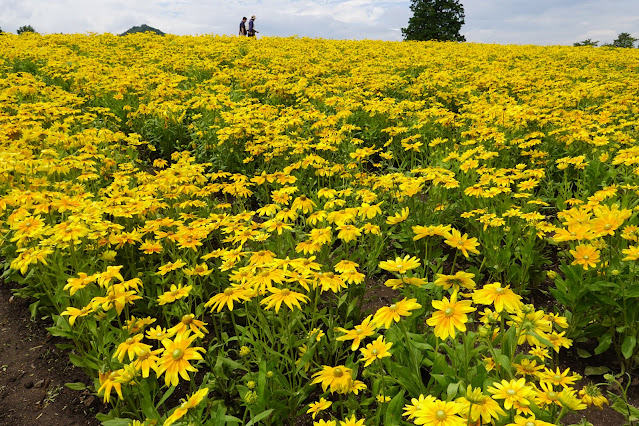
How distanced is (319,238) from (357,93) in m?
4.56

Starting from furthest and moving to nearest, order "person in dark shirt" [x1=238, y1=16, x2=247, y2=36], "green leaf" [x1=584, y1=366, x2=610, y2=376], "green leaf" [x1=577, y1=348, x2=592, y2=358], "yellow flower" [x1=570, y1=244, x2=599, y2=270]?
"person in dark shirt" [x1=238, y1=16, x2=247, y2=36]
"green leaf" [x1=577, y1=348, x2=592, y2=358]
"green leaf" [x1=584, y1=366, x2=610, y2=376]
"yellow flower" [x1=570, y1=244, x2=599, y2=270]

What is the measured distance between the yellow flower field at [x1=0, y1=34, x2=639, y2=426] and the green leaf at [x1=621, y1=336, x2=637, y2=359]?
1 centimetres

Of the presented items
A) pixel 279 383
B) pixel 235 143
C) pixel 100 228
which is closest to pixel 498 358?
pixel 279 383

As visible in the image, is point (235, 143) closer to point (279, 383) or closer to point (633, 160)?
point (279, 383)

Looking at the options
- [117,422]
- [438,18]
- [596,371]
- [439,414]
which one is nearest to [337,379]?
[439,414]

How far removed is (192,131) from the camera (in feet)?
19.2

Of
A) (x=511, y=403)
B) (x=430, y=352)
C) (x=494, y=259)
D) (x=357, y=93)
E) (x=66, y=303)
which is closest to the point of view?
(x=511, y=403)

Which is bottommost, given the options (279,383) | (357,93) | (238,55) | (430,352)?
(279,383)

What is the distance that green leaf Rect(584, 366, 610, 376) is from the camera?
2433 millimetres

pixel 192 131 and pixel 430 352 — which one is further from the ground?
pixel 192 131

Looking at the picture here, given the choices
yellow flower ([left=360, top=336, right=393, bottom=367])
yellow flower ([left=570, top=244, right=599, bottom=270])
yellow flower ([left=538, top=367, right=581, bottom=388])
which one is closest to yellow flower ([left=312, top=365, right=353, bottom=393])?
yellow flower ([left=360, top=336, right=393, bottom=367])

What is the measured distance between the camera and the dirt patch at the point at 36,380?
2221 mm

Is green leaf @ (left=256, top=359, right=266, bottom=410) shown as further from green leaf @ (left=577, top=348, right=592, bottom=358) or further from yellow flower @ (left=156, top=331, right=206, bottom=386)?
green leaf @ (left=577, top=348, right=592, bottom=358)

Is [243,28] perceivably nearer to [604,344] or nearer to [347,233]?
[347,233]
